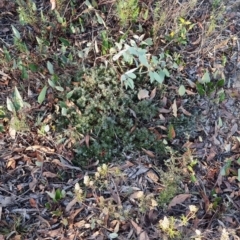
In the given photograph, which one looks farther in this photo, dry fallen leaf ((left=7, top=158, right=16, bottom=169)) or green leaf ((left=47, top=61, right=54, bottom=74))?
green leaf ((left=47, top=61, right=54, bottom=74))

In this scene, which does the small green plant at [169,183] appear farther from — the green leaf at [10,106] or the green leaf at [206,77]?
the green leaf at [10,106]

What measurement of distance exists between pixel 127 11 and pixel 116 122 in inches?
32.3

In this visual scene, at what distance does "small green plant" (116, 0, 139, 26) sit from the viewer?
2.77 metres

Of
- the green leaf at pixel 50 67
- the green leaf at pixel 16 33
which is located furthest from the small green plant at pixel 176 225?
the green leaf at pixel 16 33

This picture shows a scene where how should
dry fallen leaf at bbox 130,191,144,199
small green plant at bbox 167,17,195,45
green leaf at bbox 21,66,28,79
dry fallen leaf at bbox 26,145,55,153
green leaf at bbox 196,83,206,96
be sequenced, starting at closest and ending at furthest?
dry fallen leaf at bbox 130,191,144,199, dry fallen leaf at bbox 26,145,55,153, green leaf at bbox 21,66,28,79, green leaf at bbox 196,83,206,96, small green plant at bbox 167,17,195,45

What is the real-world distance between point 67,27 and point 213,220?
→ 1714 millimetres

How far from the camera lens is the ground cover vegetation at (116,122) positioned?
2338 mm

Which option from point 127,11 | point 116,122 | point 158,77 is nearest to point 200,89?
point 158,77

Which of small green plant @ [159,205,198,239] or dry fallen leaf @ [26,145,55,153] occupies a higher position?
dry fallen leaf @ [26,145,55,153]

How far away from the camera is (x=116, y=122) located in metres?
2.61

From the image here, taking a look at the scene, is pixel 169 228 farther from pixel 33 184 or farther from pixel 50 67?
pixel 50 67

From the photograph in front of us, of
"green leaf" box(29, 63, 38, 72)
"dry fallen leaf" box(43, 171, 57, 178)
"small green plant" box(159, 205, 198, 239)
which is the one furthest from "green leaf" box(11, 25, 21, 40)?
"small green plant" box(159, 205, 198, 239)

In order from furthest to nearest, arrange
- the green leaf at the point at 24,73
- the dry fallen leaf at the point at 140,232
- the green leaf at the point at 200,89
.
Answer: the green leaf at the point at 200,89, the green leaf at the point at 24,73, the dry fallen leaf at the point at 140,232

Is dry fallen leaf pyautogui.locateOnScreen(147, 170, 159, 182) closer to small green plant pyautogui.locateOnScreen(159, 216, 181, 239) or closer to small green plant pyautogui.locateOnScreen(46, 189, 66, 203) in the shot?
small green plant pyautogui.locateOnScreen(159, 216, 181, 239)
